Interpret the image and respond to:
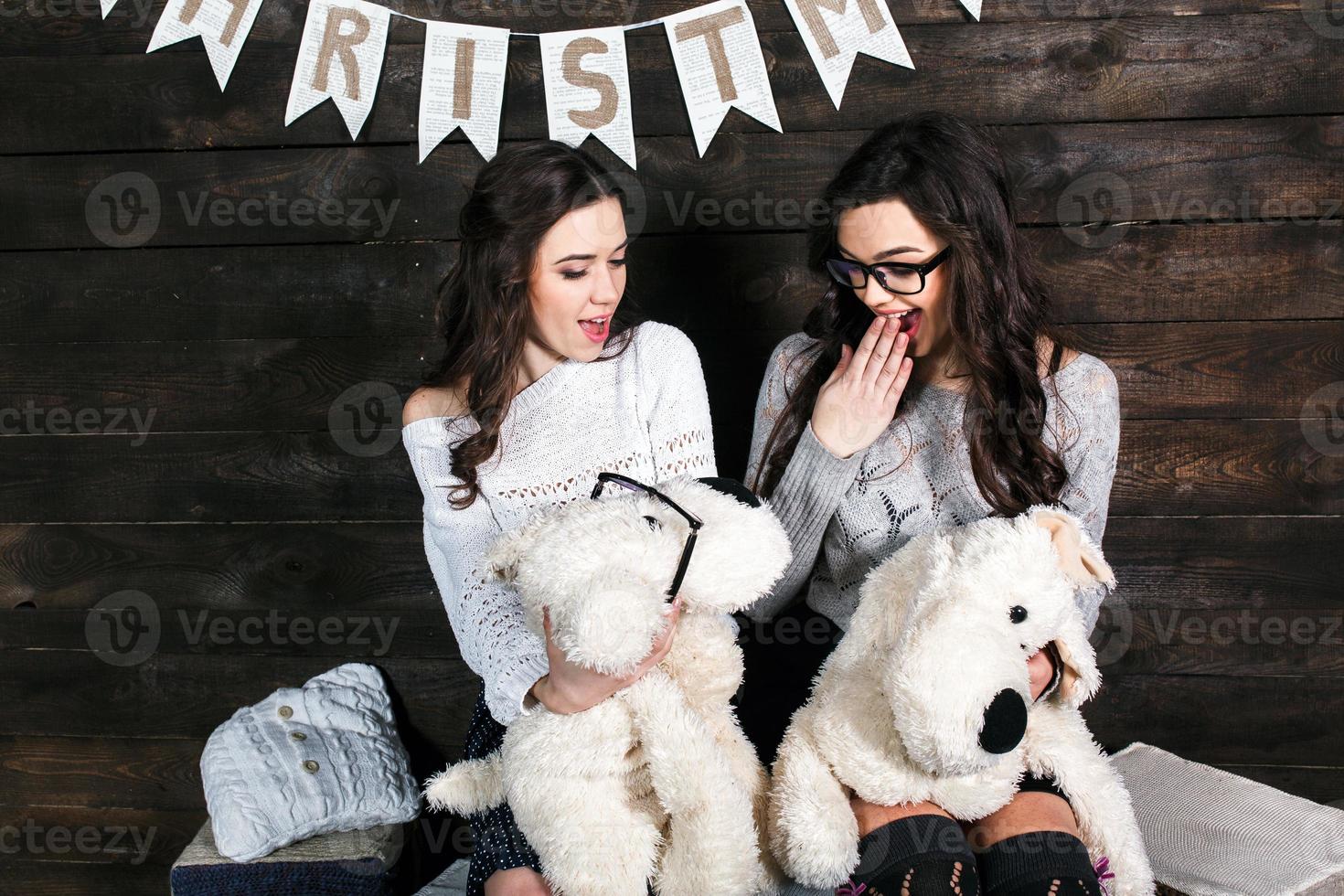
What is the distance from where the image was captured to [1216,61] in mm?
1615

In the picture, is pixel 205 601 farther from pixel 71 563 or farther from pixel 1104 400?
pixel 1104 400

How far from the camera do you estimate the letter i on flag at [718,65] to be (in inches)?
64.6

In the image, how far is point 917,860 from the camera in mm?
1138

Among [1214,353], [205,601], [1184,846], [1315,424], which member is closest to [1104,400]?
[1214,353]

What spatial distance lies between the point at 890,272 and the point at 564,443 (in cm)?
52

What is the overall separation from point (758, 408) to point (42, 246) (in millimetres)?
1336

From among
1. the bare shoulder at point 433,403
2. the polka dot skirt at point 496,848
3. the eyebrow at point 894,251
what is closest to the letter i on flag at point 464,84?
the bare shoulder at point 433,403

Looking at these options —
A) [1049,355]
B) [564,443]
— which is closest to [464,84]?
[564,443]

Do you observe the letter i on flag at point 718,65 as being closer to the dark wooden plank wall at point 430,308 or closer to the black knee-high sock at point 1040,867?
the dark wooden plank wall at point 430,308

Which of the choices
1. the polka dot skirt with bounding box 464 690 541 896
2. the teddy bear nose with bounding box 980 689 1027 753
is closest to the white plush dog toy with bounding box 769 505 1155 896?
the teddy bear nose with bounding box 980 689 1027 753

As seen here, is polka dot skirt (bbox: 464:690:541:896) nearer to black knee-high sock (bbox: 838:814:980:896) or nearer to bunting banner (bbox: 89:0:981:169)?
black knee-high sock (bbox: 838:814:980:896)

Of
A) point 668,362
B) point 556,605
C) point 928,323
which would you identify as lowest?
point 556,605

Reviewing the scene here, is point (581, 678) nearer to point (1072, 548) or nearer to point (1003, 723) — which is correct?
point (1003, 723)

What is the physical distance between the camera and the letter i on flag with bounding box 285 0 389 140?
5.55 ft
